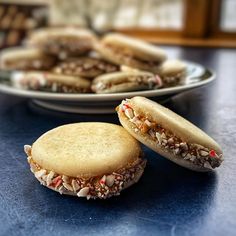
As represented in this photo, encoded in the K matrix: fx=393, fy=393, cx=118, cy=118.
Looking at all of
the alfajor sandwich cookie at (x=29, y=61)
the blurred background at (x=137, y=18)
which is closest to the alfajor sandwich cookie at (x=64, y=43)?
the alfajor sandwich cookie at (x=29, y=61)

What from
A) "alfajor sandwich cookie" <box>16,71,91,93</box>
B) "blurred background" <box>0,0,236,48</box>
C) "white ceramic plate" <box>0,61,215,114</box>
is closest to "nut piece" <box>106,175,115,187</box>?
"white ceramic plate" <box>0,61,215,114</box>

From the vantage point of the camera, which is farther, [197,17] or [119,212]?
[197,17]

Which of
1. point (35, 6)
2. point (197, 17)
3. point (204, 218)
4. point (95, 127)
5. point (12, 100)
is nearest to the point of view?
point (204, 218)

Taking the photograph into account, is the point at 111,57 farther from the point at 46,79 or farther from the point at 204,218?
the point at 204,218

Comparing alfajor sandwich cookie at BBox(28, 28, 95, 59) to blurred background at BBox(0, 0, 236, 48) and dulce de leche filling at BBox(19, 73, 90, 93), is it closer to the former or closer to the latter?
dulce de leche filling at BBox(19, 73, 90, 93)

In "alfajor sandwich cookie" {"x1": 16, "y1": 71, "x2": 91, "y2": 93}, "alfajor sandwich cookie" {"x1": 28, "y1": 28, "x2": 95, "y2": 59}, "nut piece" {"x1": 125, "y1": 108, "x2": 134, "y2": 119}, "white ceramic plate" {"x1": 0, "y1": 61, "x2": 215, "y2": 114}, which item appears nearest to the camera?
"nut piece" {"x1": 125, "y1": 108, "x2": 134, "y2": 119}

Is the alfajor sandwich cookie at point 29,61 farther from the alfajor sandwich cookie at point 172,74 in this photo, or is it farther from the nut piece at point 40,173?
the nut piece at point 40,173

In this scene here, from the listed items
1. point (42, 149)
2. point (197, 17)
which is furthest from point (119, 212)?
point (197, 17)
